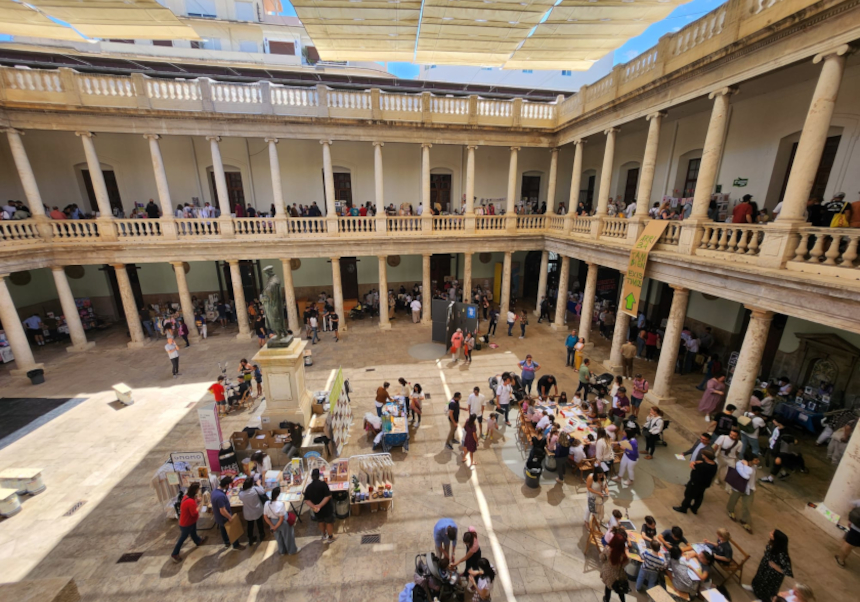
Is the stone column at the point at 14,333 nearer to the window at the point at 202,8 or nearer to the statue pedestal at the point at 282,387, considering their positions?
the statue pedestal at the point at 282,387

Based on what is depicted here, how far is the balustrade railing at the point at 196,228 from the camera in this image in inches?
592

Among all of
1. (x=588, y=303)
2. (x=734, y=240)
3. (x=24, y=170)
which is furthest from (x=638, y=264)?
(x=24, y=170)

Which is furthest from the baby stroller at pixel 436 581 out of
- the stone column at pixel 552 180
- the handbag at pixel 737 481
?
the stone column at pixel 552 180

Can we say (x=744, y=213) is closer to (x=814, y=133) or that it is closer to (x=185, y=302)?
(x=814, y=133)

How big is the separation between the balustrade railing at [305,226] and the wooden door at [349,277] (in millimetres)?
3570

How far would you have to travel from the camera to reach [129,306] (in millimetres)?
14969

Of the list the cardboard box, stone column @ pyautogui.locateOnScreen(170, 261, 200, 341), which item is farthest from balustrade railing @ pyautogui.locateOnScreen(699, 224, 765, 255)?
stone column @ pyautogui.locateOnScreen(170, 261, 200, 341)

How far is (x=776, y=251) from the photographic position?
7.60 m

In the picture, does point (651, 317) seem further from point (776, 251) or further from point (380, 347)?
point (380, 347)

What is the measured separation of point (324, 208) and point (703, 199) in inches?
624

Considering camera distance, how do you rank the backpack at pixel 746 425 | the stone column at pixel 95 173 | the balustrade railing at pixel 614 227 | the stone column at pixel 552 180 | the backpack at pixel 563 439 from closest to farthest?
the backpack at pixel 746 425
the backpack at pixel 563 439
the balustrade railing at pixel 614 227
the stone column at pixel 95 173
the stone column at pixel 552 180

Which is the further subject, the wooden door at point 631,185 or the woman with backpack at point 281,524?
the wooden door at point 631,185

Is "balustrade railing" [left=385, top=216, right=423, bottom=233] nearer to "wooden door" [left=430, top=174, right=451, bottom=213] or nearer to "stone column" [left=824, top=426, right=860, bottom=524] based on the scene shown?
"wooden door" [left=430, top=174, right=451, bottom=213]

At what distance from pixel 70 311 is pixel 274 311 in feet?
37.9
